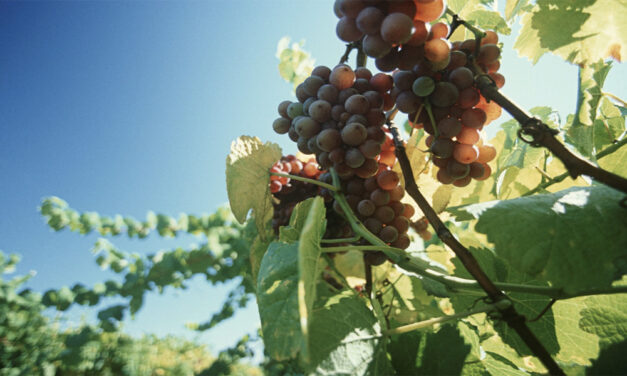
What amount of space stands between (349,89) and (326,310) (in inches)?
14.2

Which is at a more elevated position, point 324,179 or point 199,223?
point 199,223

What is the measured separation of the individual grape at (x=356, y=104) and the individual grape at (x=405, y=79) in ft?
0.19

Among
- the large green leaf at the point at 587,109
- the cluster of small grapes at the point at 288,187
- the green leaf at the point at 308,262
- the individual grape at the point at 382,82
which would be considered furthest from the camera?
the cluster of small grapes at the point at 288,187

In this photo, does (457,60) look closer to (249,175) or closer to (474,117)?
(474,117)

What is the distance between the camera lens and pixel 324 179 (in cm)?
65

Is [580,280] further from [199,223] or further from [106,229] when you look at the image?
[106,229]

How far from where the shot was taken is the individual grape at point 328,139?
21.7 inches

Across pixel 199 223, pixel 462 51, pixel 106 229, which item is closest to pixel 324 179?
pixel 462 51

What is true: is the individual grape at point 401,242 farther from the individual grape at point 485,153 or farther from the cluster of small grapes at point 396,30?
the cluster of small grapes at point 396,30

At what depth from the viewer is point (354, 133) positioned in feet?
1.73

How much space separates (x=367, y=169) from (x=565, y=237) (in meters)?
0.30

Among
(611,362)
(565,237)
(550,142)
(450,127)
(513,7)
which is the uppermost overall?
(513,7)

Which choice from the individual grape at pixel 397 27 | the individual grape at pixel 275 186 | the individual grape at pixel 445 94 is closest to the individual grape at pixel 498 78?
the individual grape at pixel 445 94

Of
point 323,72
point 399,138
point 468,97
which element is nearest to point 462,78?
point 468,97
